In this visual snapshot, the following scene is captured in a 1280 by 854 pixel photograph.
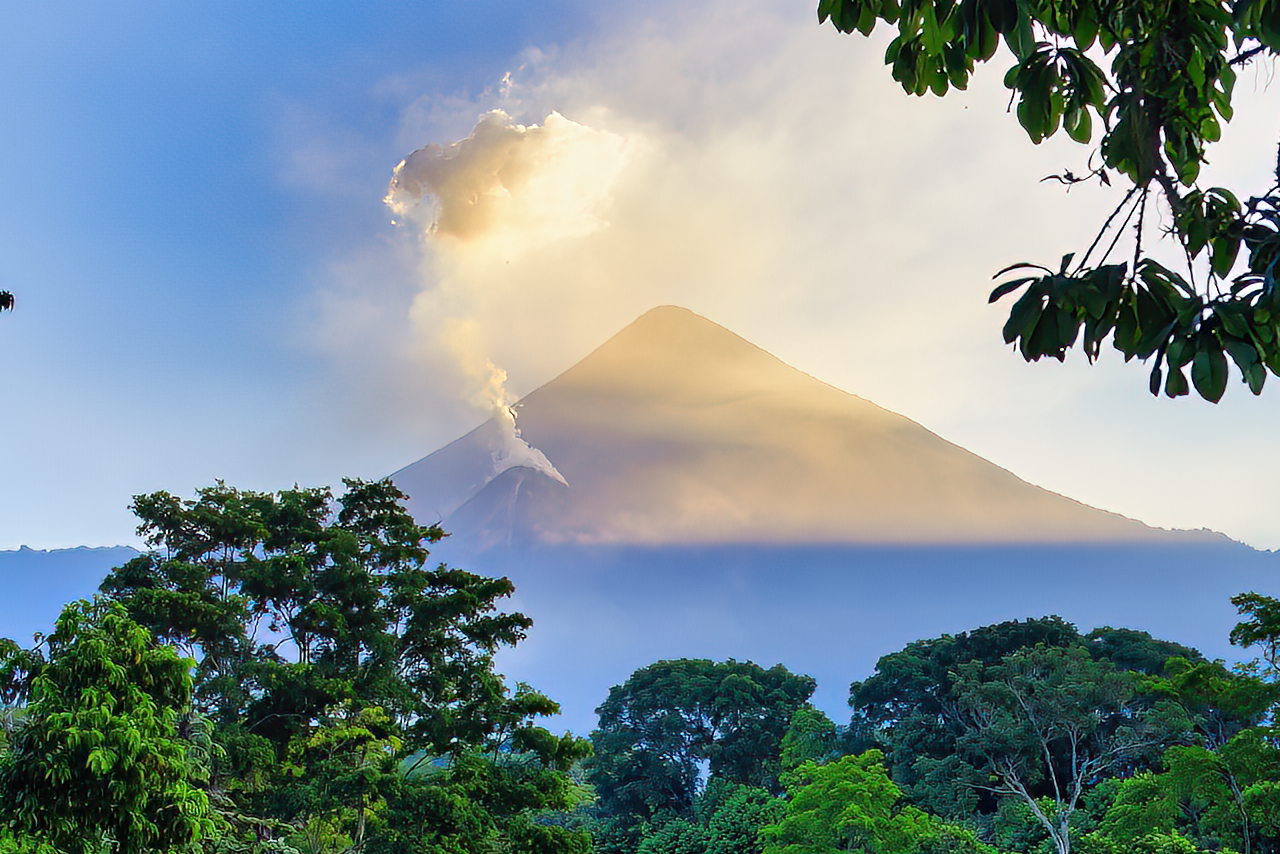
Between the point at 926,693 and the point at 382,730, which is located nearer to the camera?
the point at 382,730

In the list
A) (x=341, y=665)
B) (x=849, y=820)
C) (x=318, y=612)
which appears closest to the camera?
(x=318, y=612)

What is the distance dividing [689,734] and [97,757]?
26657 mm

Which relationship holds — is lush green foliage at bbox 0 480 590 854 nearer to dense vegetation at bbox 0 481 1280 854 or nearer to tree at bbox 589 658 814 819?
dense vegetation at bbox 0 481 1280 854

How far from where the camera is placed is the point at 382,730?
1355cm

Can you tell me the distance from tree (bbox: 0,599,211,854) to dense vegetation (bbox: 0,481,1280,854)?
17 millimetres

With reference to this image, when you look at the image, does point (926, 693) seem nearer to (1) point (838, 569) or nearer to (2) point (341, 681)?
(2) point (341, 681)

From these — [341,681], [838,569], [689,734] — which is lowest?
[689,734]

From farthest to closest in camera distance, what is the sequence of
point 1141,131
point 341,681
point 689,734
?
1. point 689,734
2. point 341,681
3. point 1141,131

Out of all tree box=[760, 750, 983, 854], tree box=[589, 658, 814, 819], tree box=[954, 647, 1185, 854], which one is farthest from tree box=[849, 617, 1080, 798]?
tree box=[760, 750, 983, 854]

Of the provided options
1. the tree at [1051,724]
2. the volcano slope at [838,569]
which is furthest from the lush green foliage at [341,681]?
the volcano slope at [838,569]

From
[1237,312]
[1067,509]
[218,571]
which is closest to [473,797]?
[218,571]

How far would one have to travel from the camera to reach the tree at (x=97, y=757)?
6.47 m

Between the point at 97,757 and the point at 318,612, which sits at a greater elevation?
the point at 318,612

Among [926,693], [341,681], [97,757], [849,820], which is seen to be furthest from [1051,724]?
[97,757]
